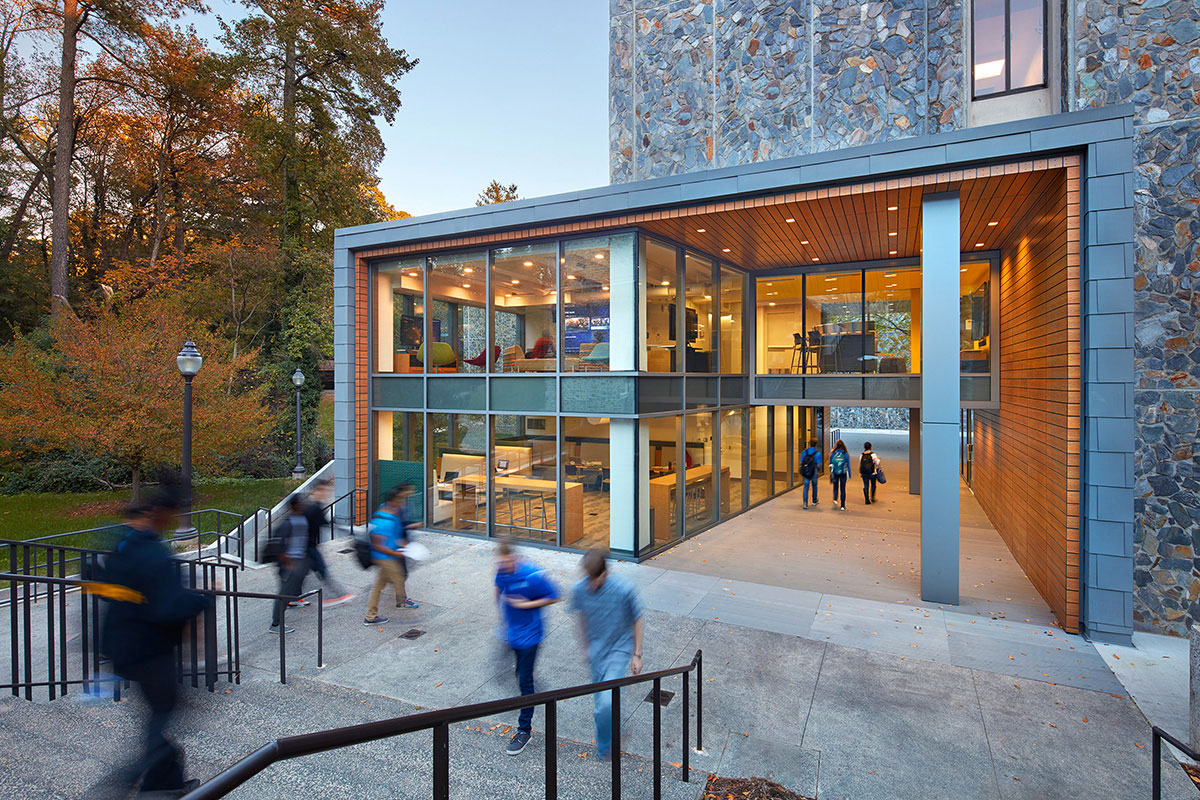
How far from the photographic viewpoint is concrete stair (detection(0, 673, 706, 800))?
13.6ft

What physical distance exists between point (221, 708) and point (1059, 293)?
11.0 metres

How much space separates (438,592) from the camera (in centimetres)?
874

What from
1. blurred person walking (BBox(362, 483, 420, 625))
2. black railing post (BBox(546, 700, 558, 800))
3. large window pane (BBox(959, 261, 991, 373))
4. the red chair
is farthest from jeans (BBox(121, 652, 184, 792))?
large window pane (BBox(959, 261, 991, 373))

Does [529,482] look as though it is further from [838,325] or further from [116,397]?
[116,397]

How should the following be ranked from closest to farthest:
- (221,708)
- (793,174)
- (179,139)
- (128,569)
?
(128,569) < (221,708) < (793,174) < (179,139)

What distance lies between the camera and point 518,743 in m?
4.71

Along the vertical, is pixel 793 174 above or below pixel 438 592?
above

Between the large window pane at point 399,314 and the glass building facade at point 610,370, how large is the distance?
0.14 feet

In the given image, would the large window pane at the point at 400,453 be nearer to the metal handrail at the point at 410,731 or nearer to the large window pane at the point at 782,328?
the large window pane at the point at 782,328

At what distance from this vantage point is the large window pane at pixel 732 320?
13282 millimetres

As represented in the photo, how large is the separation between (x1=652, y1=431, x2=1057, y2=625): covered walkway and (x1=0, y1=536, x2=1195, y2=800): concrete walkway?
884 millimetres

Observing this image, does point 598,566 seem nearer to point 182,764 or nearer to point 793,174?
point 182,764

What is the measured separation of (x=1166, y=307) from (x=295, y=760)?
35.6 ft

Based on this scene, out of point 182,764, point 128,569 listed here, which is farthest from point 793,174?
point 182,764
